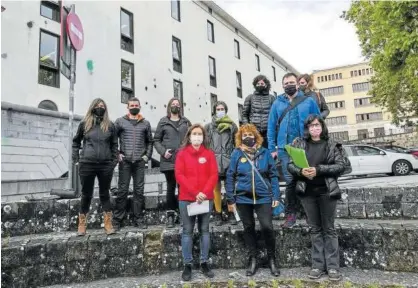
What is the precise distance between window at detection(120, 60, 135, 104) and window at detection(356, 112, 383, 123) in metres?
46.9

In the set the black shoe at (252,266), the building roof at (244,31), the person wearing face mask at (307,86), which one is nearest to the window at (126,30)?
the building roof at (244,31)

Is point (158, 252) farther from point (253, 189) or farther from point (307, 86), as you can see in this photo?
point (307, 86)

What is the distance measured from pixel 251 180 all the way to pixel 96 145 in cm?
212

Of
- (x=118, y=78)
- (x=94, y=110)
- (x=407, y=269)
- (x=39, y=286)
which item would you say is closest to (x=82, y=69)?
(x=118, y=78)

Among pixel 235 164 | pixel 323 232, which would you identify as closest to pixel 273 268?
pixel 323 232

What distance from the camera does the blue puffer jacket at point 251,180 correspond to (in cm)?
387

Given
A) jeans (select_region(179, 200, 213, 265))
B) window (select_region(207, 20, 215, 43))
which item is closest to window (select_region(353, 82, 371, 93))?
window (select_region(207, 20, 215, 43))

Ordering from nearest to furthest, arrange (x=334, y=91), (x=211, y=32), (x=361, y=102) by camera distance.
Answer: (x=211, y=32) → (x=361, y=102) → (x=334, y=91)

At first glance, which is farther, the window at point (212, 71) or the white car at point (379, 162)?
the window at point (212, 71)

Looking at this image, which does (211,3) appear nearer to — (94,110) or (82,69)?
(82,69)

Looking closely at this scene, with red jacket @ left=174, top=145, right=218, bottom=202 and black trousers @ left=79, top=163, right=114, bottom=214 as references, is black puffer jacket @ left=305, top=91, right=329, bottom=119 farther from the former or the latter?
black trousers @ left=79, top=163, right=114, bottom=214

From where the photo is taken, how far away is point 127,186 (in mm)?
4750

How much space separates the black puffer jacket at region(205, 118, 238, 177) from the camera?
15.0ft

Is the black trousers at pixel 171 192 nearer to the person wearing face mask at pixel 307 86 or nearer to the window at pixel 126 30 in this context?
the person wearing face mask at pixel 307 86
